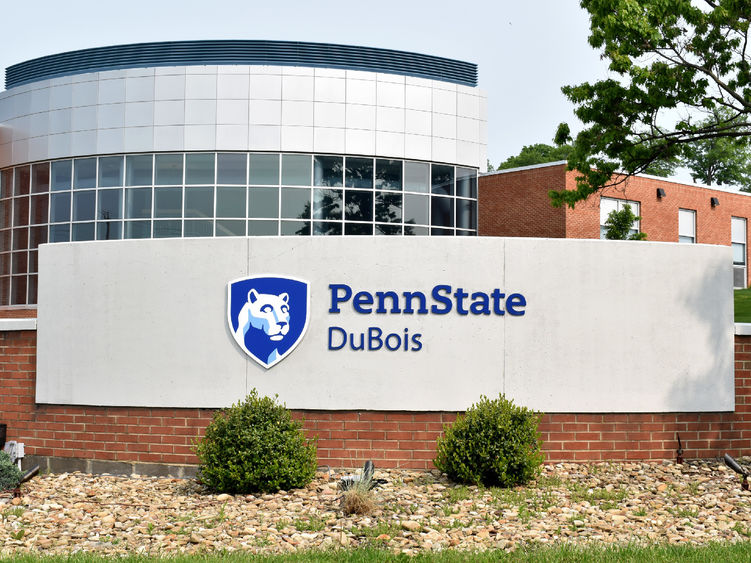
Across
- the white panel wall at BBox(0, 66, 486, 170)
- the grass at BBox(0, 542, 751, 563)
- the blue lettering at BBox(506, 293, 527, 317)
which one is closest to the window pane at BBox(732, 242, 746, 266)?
the white panel wall at BBox(0, 66, 486, 170)

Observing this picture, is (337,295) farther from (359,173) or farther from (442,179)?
(442,179)

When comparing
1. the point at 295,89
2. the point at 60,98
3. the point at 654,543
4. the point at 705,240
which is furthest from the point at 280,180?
the point at 705,240

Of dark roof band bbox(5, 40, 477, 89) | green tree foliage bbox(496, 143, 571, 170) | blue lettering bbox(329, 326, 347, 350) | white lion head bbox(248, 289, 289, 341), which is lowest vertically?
blue lettering bbox(329, 326, 347, 350)

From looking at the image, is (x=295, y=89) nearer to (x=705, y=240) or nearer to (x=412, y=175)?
(x=412, y=175)

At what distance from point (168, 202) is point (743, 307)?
59.6 ft

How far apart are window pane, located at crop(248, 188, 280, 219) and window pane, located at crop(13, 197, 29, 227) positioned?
26.1 feet

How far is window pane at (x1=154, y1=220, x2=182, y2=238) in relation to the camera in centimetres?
2450

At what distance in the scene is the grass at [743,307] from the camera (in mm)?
23672

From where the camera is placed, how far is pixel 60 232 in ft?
85.5

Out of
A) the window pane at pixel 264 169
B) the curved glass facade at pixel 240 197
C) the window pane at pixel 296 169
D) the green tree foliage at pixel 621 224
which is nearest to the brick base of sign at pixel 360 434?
the curved glass facade at pixel 240 197

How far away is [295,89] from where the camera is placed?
2491cm

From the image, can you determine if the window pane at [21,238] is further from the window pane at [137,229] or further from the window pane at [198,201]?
the window pane at [198,201]

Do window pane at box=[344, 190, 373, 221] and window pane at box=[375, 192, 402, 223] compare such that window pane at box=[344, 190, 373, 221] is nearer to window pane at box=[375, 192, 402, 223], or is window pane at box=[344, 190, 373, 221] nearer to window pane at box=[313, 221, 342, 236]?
window pane at box=[375, 192, 402, 223]

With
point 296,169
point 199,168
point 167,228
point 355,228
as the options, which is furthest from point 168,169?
point 355,228
